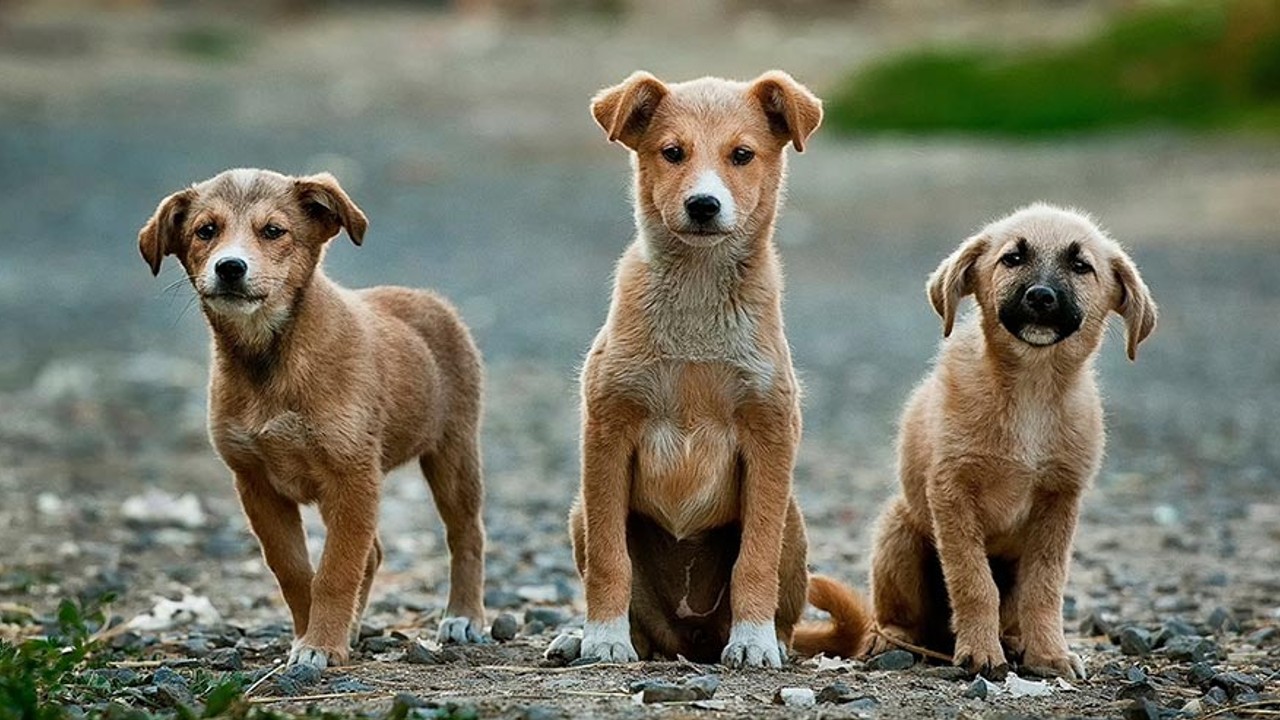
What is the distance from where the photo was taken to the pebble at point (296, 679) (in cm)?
615

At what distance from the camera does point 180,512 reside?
10.1 m

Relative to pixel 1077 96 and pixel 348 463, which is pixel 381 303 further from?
pixel 1077 96

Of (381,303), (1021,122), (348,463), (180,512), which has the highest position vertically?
(1021,122)

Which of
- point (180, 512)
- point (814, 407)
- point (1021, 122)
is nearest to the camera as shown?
point (180, 512)

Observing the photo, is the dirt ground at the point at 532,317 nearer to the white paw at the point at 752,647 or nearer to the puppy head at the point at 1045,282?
the white paw at the point at 752,647

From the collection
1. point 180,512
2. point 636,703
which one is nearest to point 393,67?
point 180,512

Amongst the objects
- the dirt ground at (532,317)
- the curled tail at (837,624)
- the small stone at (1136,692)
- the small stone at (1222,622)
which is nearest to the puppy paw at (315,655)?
the dirt ground at (532,317)

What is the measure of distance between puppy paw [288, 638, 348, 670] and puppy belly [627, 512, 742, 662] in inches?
40.2

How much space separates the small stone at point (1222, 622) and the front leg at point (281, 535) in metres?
3.38

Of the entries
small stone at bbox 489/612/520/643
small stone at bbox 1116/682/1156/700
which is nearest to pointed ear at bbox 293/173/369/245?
small stone at bbox 489/612/520/643

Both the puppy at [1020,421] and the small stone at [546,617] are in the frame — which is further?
the small stone at [546,617]

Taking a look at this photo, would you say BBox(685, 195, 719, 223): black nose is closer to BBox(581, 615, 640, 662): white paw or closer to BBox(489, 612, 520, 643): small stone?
BBox(581, 615, 640, 662): white paw

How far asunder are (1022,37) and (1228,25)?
12.7ft

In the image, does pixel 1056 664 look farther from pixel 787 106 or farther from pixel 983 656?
pixel 787 106
